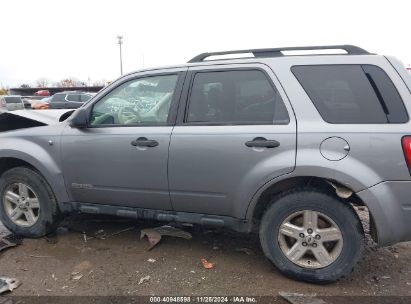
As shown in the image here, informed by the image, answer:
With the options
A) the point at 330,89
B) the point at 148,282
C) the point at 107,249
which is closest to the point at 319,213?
the point at 330,89

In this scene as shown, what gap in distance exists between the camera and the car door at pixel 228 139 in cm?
307

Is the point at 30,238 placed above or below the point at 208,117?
below

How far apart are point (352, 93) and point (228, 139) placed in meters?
1.05

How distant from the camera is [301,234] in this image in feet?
10.1

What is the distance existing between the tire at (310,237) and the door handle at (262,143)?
1.43ft

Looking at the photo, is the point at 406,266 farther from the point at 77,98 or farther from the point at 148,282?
the point at 77,98

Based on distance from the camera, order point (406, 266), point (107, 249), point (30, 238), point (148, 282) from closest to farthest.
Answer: point (148, 282) < point (406, 266) < point (107, 249) < point (30, 238)

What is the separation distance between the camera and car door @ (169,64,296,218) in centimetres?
307

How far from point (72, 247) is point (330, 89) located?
118 inches

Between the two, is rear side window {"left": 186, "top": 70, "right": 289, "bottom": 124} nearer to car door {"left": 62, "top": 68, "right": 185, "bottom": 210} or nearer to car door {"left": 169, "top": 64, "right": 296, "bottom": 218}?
car door {"left": 169, "top": 64, "right": 296, "bottom": 218}

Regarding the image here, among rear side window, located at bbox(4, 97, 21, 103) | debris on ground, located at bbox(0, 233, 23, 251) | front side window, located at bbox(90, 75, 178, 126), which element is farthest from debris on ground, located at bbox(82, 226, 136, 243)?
rear side window, located at bbox(4, 97, 21, 103)

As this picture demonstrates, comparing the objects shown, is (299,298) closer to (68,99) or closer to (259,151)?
(259,151)

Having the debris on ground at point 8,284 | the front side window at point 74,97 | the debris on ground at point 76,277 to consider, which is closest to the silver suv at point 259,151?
the debris on ground at point 76,277

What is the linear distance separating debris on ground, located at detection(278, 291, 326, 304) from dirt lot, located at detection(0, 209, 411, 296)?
0.07 meters
